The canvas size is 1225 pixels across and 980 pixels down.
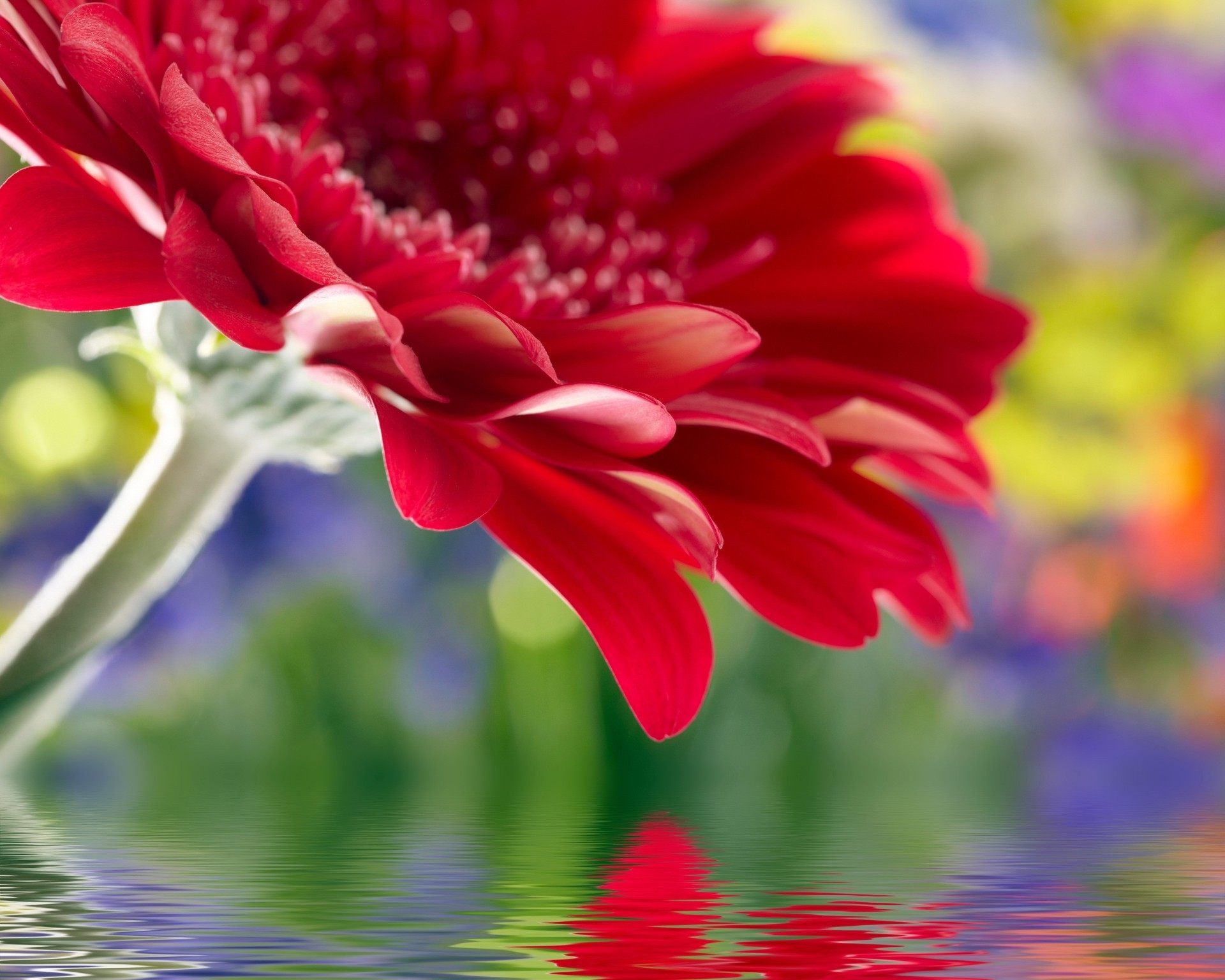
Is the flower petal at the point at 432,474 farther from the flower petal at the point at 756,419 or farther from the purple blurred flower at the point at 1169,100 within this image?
the purple blurred flower at the point at 1169,100

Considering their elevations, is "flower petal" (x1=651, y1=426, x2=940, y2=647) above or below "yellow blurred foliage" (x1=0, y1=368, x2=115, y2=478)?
below

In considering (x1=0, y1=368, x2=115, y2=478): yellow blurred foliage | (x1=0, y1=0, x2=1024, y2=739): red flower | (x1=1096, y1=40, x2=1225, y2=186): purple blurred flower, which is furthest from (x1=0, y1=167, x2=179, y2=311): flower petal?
(x1=1096, y1=40, x2=1225, y2=186): purple blurred flower

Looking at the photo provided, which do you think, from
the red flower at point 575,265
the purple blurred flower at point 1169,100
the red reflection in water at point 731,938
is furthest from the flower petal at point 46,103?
the purple blurred flower at point 1169,100

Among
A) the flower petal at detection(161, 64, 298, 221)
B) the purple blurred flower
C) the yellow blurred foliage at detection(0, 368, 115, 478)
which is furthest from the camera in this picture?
the purple blurred flower

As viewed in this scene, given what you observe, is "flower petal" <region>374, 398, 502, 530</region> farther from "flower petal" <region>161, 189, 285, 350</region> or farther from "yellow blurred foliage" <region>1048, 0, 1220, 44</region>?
"yellow blurred foliage" <region>1048, 0, 1220, 44</region>

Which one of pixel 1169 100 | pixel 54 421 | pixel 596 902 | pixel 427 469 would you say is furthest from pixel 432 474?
pixel 1169 100

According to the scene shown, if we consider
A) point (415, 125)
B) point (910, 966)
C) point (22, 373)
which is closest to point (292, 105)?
point (415, 125)

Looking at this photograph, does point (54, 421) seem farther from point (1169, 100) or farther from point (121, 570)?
point (1169, 100)
